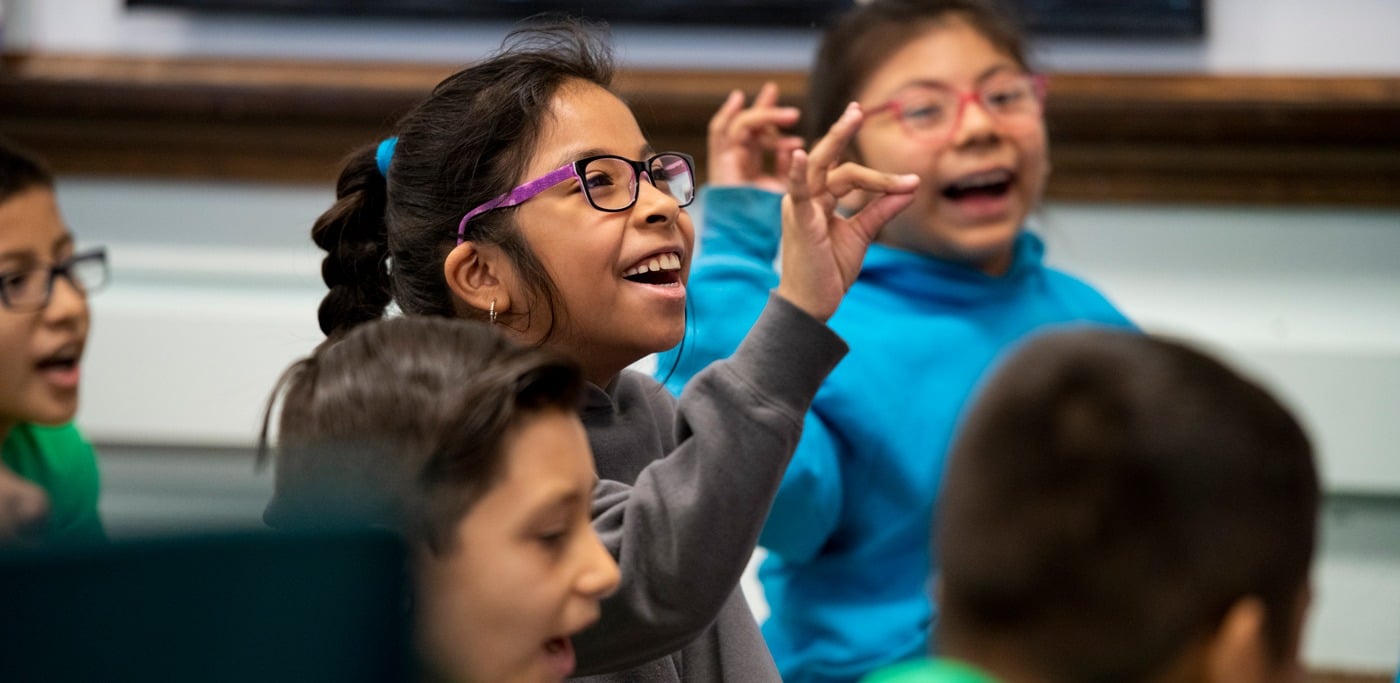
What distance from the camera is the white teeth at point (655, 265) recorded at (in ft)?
3.26

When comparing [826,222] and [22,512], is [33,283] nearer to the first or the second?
[826,222]

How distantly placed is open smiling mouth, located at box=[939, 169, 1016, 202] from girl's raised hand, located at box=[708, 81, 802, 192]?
0.16 meters

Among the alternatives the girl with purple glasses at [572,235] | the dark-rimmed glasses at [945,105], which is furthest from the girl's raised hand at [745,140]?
the girl with purple glasses at [572,235]

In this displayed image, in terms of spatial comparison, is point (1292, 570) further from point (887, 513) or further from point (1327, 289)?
point (1327, 289)

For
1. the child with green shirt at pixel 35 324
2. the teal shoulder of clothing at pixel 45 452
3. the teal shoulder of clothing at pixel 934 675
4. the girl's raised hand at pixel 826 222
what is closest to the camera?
the teal shoulder of clothing at pixel 934 675

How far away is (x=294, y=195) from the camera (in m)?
2.07

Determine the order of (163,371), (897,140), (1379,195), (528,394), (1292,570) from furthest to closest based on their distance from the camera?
(163,371), (1379,195), (897,140), (528,394), (1292,570)

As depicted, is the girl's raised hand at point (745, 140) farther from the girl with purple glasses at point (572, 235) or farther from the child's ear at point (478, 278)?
the child's ear at point (478, 278)

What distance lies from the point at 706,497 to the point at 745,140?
75 centimetres

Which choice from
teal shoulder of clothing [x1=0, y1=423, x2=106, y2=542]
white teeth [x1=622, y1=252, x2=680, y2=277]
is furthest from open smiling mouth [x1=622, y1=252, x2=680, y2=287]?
teal shoulder of clothing [x1=0, y1=423, x2=106, y2=542]

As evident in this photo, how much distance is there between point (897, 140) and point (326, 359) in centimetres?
77

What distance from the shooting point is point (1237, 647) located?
1.77 ft

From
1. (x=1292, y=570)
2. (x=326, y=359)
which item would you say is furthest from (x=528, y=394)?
(x=1292, y=570)

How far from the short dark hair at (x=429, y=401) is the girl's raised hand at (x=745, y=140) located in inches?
28.4
